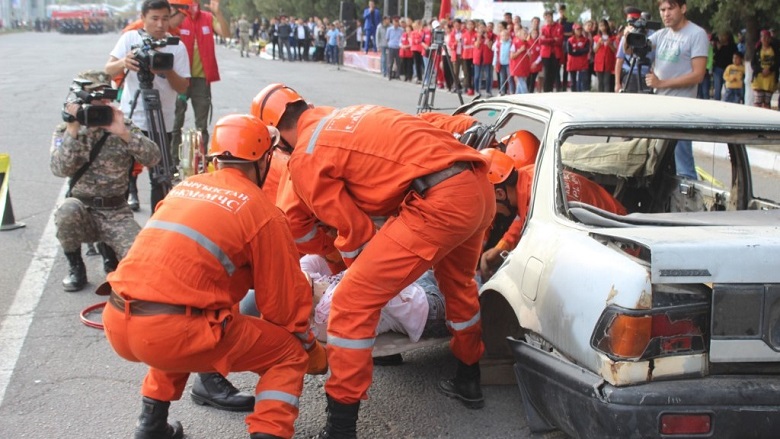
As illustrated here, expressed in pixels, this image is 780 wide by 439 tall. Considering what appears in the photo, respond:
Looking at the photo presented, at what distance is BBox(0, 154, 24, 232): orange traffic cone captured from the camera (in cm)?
634

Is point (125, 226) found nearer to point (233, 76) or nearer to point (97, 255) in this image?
point (97, 255)

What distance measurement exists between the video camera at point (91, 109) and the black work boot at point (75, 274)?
0.93m

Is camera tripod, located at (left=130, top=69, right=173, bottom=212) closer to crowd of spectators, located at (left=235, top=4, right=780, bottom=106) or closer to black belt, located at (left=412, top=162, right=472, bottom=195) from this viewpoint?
black belt, located at (left=412, top=162, right=472, bottom=195)

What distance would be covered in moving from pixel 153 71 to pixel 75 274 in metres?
1.71

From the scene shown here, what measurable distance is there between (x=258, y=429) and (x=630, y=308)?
4.82ft

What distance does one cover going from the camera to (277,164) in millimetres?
4402

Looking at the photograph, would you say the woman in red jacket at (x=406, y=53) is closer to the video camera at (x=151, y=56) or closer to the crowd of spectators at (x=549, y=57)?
the crowd of spectators at (x=549, y=57)

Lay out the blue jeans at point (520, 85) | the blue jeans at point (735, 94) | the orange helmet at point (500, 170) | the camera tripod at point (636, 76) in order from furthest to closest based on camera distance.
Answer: the blue jeans at point (520, 85) < the blue jeans at point (735, 94) < the camera tripod at point (636, 76) < the orange helmet at point (500, 170)

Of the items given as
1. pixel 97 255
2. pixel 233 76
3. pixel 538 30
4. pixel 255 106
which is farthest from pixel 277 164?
pixel 233 76

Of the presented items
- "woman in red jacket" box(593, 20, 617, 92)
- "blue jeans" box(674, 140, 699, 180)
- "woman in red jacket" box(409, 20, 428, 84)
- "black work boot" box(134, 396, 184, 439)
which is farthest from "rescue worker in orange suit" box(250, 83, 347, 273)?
"woman in red jacket" box(409, 20, 428, 84)

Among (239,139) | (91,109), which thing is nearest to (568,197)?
(239,139)

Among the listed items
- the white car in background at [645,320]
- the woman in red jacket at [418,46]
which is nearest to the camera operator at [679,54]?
the white car in background at [645,320]

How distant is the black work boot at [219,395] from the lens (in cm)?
368

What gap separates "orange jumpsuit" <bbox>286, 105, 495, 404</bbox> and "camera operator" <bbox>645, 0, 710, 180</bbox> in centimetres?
424
